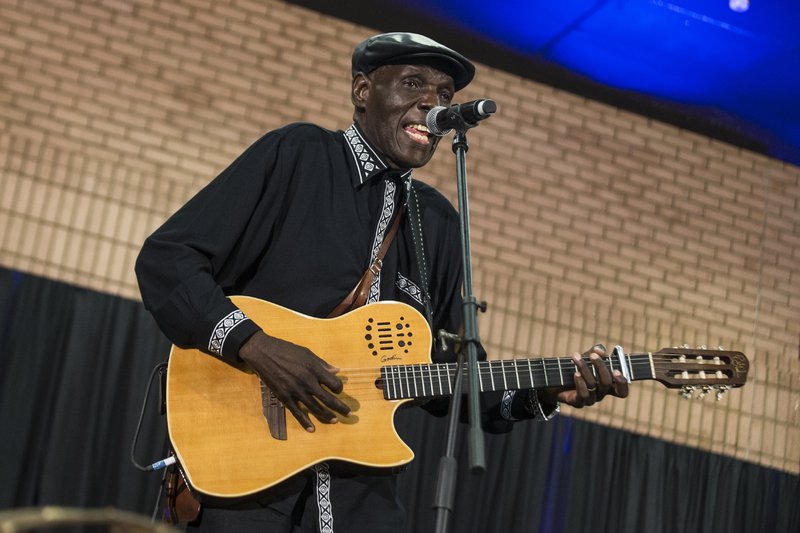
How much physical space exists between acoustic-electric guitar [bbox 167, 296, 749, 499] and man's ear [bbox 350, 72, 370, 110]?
2.97ft

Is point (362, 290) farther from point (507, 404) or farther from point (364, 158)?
point (507, 404)

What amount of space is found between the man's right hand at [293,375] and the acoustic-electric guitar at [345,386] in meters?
0.08

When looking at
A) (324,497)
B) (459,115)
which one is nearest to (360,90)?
(459,115)

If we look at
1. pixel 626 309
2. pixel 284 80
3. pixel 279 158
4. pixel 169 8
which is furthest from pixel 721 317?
pixel 279 158

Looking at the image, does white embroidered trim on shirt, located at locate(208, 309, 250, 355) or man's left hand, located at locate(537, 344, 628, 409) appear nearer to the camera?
white embroidered trim on shirt, located at locate(208, 309, 250, 355)

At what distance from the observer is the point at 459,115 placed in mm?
2789

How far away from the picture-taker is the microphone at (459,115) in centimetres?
270

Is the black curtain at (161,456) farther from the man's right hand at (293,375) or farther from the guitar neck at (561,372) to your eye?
the man's right hand at (293,375)

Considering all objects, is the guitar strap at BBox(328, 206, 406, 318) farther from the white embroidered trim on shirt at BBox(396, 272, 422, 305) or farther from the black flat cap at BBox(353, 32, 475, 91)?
the black flat cap at BBox(353, 32, 475, 91)

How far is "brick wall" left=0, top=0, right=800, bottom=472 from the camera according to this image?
696 cm

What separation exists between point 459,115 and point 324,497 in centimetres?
120

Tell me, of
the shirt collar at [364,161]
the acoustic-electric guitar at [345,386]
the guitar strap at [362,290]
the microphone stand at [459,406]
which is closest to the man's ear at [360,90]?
the shirt collar at [364,161]

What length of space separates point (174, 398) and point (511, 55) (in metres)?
5.50

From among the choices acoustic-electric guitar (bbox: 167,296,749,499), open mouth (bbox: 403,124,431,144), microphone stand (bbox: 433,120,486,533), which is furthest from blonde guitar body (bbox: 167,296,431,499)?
open mouth (bbox: 403,124,431,144)
